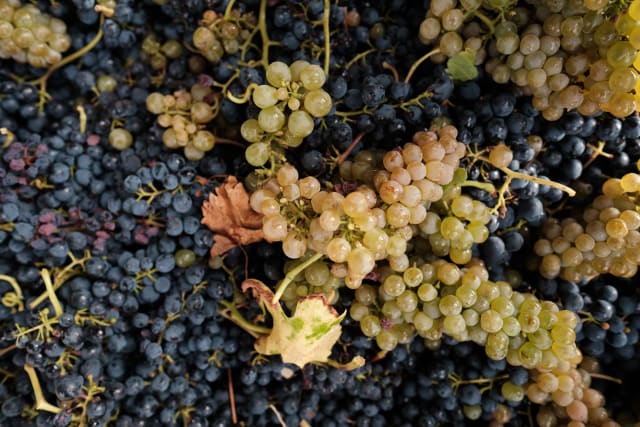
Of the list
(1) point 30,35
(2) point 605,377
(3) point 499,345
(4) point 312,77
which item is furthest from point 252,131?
(2) point 605,377

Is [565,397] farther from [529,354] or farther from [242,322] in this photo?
[242,322]

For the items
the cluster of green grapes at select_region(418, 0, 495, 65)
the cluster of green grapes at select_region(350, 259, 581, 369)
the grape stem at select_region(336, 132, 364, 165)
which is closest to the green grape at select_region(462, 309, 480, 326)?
the cluster of green grapes at select_region(350, 259, 581, 369)

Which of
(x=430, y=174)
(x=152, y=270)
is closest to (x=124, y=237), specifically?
(x=152, y=270)

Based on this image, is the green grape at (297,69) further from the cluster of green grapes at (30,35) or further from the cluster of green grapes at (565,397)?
the cluster of green grapes at (565,397)

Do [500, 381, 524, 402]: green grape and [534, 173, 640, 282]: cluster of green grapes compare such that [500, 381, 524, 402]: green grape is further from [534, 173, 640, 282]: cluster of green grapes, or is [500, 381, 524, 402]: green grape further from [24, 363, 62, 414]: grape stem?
[24, 363, 62, 414]: grape stem

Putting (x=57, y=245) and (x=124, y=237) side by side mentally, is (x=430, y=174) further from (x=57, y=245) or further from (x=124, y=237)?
(x=57, y=245)
